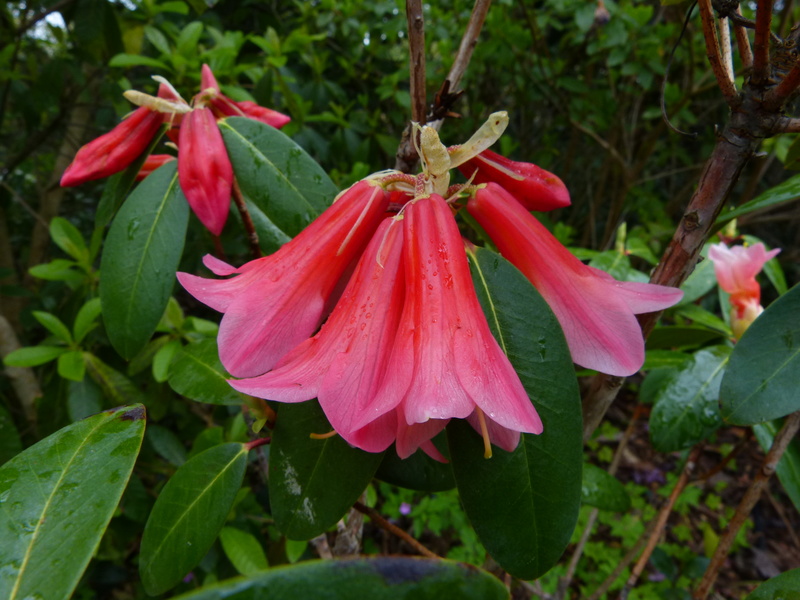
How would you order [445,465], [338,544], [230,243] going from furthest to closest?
[230,243], [338,544], [445,465]

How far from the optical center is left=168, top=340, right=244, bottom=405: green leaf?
0.75 m

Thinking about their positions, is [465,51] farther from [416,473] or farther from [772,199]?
[416,473]

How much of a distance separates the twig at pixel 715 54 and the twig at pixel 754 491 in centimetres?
45

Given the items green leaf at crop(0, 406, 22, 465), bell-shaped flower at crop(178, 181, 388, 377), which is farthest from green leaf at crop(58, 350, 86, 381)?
bell-shaped flower at crop(178, 181, 388, 377)

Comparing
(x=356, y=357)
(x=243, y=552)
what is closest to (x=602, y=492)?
(x=356, y=357)

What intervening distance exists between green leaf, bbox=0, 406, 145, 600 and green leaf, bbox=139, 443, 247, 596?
0.22 meters

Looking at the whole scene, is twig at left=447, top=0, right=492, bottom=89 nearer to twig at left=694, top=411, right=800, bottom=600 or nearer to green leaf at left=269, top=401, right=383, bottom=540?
green leaf at left=269, top=401, right=383, bottom=540

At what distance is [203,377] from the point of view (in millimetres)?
770

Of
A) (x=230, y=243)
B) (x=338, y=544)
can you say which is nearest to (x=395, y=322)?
(x=338, y=544)

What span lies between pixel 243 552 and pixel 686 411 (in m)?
1.03

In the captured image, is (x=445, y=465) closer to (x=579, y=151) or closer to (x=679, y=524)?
(x=679, y=524)

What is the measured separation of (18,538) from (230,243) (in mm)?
1422

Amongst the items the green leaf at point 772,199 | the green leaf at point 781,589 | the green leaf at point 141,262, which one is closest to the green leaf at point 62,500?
the green leaf at point 141,262

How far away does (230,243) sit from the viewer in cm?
175
